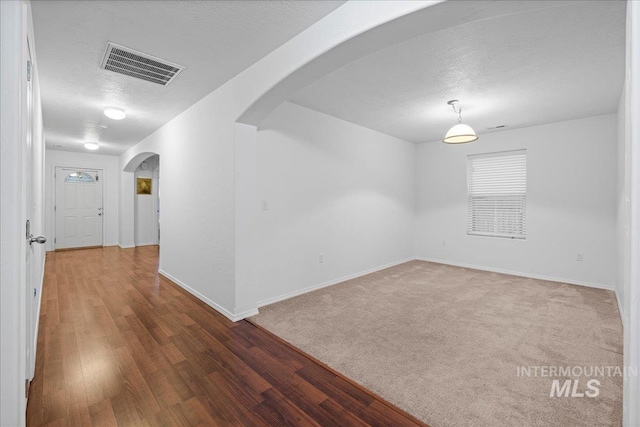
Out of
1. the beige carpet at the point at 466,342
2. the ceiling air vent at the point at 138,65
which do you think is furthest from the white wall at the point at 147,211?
the beige carpet at the point at 466,342

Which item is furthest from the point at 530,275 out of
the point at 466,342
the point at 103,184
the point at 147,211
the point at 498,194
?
the point at 103,184

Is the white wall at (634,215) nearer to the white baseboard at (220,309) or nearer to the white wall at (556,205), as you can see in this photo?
the white baseboard at (220,309)

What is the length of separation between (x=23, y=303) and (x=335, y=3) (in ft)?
8.57

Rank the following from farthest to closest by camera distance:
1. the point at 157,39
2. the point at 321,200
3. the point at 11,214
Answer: the point at 321,200 → the point at 157,39 → the point at 11,214

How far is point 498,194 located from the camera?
538 centimetres

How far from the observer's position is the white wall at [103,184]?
6.98m

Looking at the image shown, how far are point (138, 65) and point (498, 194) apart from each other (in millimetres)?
6088

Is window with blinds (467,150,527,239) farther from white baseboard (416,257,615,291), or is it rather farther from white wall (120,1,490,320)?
white wall (120,1,490,320)

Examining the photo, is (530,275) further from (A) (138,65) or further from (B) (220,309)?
(A) (138,65)

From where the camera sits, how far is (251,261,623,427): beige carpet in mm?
1757

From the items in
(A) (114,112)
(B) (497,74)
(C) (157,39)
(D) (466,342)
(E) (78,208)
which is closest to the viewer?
(C) (157,39)

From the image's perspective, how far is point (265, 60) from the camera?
2.64 m

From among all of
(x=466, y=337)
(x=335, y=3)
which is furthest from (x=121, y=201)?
(x=466, y=337)

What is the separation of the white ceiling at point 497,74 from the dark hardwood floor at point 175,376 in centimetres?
267
